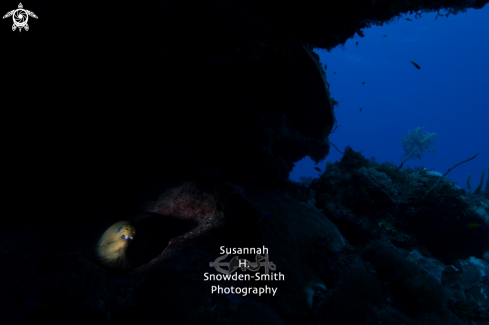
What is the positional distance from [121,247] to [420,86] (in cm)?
15385

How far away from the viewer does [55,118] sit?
11.5 ft

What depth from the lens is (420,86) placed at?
111 m

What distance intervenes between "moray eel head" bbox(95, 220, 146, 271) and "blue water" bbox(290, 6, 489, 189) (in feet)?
163

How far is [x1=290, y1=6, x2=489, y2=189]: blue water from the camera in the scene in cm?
5741

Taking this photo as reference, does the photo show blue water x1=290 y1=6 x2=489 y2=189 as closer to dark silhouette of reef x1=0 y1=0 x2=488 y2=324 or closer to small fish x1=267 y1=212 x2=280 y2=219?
dark silhouette of reef x1=0 y1=0 x2=488 y2=324


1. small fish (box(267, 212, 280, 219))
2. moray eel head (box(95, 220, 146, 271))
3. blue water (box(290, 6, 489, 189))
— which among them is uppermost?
blue water (box(290, 6, 489, 189))

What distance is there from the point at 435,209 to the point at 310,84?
4700 millimetres

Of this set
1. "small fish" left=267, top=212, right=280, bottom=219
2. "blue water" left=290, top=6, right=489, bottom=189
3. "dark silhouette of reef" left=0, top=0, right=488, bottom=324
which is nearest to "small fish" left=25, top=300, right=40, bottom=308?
"dark silhouette of reef" left=0, top=0, right=488, bottom=324

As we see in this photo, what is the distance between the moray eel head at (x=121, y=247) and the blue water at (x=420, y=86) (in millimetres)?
49654

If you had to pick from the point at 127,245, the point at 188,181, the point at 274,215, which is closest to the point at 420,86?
the point at 274,215

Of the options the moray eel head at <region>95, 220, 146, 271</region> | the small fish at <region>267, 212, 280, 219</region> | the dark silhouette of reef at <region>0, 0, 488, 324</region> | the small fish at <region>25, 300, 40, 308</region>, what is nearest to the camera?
the small fish at <region>25, 300, 40, 308</region>

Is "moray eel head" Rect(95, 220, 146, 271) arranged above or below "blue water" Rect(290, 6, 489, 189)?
below

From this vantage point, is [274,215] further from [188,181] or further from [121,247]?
[121,247]

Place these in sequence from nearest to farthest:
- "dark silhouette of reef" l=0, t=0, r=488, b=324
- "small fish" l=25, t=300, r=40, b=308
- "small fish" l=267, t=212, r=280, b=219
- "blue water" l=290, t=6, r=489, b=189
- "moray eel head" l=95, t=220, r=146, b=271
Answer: "small fish" l=25, t=300, r=40, b=308 < "dark silhouette of reef" l=0, t=0, r=488, b=324 < "moray eel head" l=95, t=220, r=146, b=271 < "small fish" l=267, t=212, r=280, b=219 < "blue water" l=290, t=6, r=489, b=189
